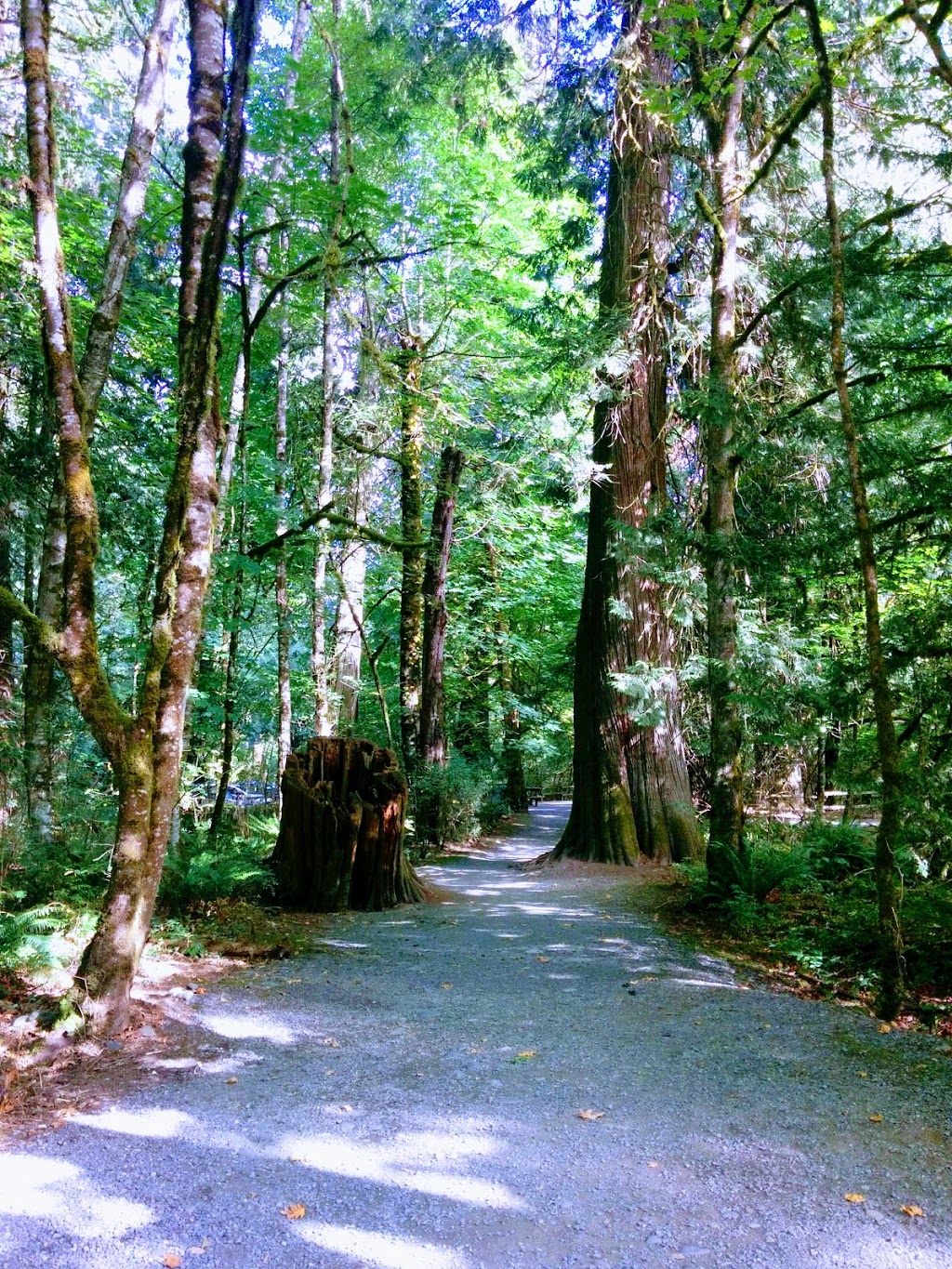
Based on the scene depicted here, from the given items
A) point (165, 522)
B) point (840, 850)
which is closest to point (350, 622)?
point (840, 850)

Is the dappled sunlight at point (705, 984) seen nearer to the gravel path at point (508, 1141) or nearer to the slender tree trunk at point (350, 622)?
the gravel path at point (508, 1141)

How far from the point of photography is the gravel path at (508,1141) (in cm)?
268

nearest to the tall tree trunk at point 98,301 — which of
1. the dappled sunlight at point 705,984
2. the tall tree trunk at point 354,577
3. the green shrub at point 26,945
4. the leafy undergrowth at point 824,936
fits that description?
the green shrub at point 26,945

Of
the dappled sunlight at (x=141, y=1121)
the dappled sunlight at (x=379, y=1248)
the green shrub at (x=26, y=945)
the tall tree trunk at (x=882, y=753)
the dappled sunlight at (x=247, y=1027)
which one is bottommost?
the dappled sunlight at (x=247, y=1027)

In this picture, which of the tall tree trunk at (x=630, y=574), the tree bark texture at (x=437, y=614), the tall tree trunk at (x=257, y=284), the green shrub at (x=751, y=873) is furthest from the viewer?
the tree bark texture at (x=437, y=614)

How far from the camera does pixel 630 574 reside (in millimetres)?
11422

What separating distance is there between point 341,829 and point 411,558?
741 cm

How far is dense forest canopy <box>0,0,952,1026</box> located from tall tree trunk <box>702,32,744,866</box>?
39 mm

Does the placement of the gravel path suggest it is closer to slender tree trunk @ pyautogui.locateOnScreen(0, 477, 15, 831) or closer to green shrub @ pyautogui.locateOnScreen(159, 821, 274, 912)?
green shrub @ pyautogui.locateOnScreen(159, 821, 274, 912)

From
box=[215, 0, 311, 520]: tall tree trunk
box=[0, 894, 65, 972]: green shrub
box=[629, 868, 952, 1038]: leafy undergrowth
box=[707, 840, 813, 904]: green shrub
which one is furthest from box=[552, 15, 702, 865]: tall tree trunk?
box=[0, 894, 65, 972]: green shrub

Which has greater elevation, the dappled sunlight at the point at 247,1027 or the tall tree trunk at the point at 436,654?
the tall tree trunk at the point at 436,654

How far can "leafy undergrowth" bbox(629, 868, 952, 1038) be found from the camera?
17.3 ft

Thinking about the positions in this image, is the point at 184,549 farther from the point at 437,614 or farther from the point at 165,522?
the point at 437,614

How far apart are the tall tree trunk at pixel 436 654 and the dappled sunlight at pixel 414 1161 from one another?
411 inches
